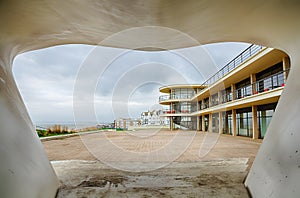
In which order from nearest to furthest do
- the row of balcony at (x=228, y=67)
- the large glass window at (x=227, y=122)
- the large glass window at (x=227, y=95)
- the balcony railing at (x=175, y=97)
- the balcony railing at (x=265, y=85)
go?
the balcony railing at (x=265, y=85) < the row of balcony at (x=228, y=67) < the large glass window at (x=227, y=122) < the large glass window at (x=227, y=95) < the balcony railing at (x=175, y=97)

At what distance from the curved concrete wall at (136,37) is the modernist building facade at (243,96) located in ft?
25.1

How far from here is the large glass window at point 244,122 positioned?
15.0 metres

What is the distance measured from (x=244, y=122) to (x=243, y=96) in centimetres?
219

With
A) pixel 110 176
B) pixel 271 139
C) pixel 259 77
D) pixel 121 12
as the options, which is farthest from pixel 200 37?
pixel 259 77

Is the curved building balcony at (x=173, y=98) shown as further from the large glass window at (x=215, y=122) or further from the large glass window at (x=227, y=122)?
the large glass window at (x=227, y=122)

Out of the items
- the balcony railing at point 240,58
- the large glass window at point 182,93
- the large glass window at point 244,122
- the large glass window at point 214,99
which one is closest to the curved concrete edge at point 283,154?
the balcony railing at point 240,58

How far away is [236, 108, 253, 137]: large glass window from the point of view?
1505 cm

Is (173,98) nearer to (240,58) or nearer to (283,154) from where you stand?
(240,58)

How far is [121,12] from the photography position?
2504 millimetres

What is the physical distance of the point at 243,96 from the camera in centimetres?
1587

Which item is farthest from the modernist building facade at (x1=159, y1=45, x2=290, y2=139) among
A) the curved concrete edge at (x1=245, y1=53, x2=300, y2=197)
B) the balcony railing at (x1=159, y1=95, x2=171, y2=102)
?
the curved concrete edge at (x1=245, y1=53, x2=300, y2=197)


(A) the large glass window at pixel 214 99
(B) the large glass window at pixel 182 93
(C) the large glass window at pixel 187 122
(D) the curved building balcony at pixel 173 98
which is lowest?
(C) the large glass window at pixel 187 122

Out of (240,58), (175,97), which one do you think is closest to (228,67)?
(240,58)

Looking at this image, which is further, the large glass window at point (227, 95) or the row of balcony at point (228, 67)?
the large glass window at point (227, 95)
